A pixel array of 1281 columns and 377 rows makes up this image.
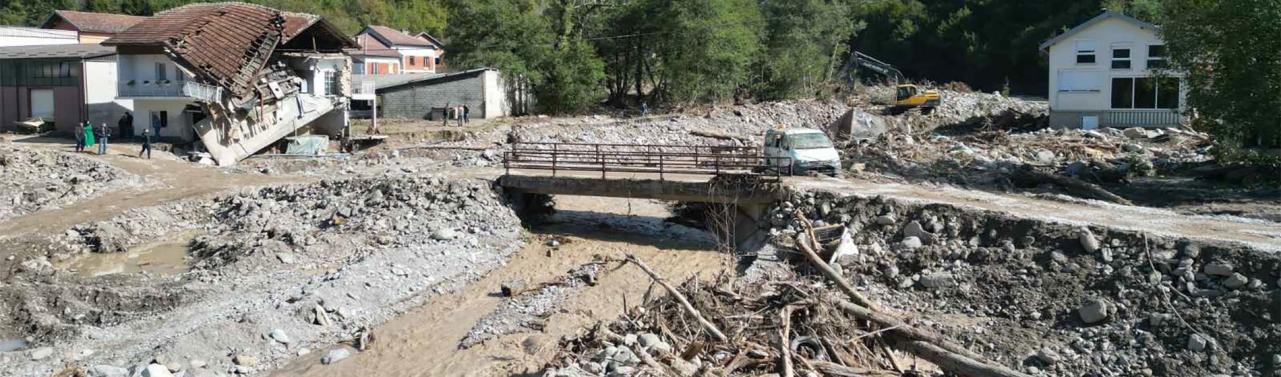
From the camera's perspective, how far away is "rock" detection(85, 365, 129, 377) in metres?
19.6

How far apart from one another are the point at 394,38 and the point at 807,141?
48.4 metres

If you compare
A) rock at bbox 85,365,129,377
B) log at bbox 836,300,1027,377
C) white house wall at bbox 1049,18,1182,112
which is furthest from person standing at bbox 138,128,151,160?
white house wall at bbox 1049,18,1182,112

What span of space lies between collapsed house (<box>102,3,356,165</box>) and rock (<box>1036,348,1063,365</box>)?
98.3 feet

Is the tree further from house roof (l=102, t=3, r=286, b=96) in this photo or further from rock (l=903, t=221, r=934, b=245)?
house roof (l=102, t=3, r=286, b=96)

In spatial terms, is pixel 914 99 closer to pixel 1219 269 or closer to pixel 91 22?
pixel 1219 269

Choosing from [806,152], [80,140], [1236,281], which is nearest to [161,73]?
[80,140]

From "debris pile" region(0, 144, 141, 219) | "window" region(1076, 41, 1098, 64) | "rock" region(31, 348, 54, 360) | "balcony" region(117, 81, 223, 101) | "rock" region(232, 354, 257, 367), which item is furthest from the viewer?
"window" region(1076, 41, 1098, 64)

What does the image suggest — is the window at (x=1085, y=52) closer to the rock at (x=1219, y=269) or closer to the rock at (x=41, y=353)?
the rock at (x=1219, y=269)

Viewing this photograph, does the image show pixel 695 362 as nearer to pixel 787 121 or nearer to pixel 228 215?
pixel 228 215

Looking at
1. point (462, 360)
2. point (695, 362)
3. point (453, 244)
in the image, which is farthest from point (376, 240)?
point (695, 362)

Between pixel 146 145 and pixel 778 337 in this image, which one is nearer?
pixel 778 337

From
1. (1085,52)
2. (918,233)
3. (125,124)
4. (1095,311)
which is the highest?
(1085,52)

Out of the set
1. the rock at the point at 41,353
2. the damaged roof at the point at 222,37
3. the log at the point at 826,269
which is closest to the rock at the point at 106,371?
the rock at the point at 41,353

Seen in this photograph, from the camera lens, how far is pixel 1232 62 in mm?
29531
